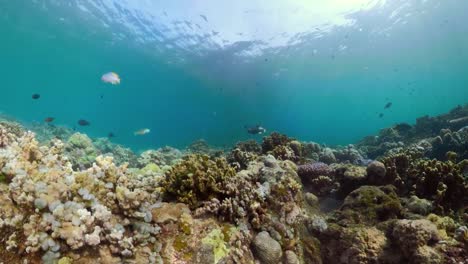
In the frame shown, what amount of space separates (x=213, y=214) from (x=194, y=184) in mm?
540

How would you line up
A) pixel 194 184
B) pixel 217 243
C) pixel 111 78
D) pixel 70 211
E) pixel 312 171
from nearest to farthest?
1. pixel 70 211
2. pixel 217 243
3. pixel 194 184
4. pixel 312 171
5. pixel 111 78

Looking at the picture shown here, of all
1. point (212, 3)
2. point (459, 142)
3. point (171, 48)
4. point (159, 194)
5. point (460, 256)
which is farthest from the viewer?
point (171, 48)

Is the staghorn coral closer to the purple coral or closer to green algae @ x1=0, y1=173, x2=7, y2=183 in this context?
green algae @ x1=0, y1=173, x2=7, y2=183

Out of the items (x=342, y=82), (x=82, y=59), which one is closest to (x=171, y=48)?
(x=82, y=59)

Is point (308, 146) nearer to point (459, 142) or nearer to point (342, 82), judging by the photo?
point (459, 142)

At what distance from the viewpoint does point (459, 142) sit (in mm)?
11031

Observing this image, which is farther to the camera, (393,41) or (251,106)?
(251,106)

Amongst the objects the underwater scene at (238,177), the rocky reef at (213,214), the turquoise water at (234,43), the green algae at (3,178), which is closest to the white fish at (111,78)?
the underwater scene at (238,177)

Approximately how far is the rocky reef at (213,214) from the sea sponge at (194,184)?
0.05ft

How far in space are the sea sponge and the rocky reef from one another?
0.02 meters

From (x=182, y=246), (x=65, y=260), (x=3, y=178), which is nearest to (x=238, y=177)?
(x=182, y=246)

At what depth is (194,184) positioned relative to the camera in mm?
4074

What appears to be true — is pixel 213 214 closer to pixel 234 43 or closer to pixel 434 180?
pixel 434 180

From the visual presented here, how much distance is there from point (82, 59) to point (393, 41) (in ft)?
164
